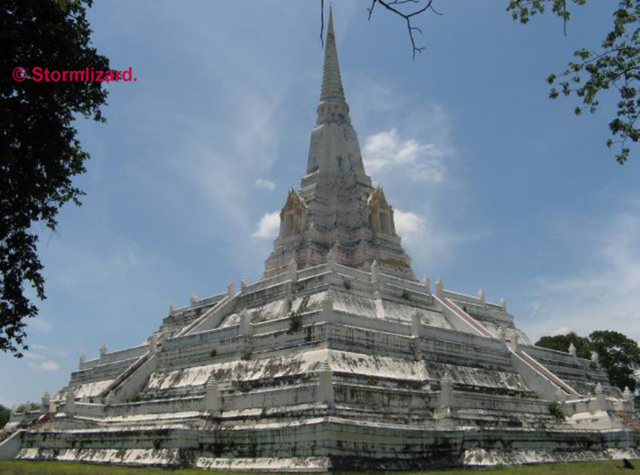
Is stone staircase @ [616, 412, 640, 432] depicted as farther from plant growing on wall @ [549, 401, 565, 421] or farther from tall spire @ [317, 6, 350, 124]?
tall spire @ [317, 6, 350, 124]

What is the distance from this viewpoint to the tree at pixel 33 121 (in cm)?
1381

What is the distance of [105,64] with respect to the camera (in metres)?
15.4

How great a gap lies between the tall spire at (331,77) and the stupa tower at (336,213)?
0.31 m

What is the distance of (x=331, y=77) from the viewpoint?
159 ft

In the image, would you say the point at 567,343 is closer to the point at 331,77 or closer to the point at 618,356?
the point at 618,356

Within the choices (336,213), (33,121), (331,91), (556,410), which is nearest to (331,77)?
(331,91)

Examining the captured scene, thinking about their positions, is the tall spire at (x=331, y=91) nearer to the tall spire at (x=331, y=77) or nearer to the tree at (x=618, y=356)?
the tall spire at (x=331, y=77)

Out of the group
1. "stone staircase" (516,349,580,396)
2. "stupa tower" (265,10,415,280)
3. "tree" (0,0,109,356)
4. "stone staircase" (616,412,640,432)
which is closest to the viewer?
"tree" (0,0,109,356)

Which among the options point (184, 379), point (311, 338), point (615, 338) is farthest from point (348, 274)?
point (615, 338)

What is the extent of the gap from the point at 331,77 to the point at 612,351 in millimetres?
33038

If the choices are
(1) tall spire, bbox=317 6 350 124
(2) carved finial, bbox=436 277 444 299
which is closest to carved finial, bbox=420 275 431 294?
(2) carved finial, bbox=436 277 444 299

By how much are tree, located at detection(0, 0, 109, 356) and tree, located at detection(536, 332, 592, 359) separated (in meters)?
44.4

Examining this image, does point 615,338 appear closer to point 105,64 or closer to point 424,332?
point 424,332

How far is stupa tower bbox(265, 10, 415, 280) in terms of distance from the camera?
39719 mm
